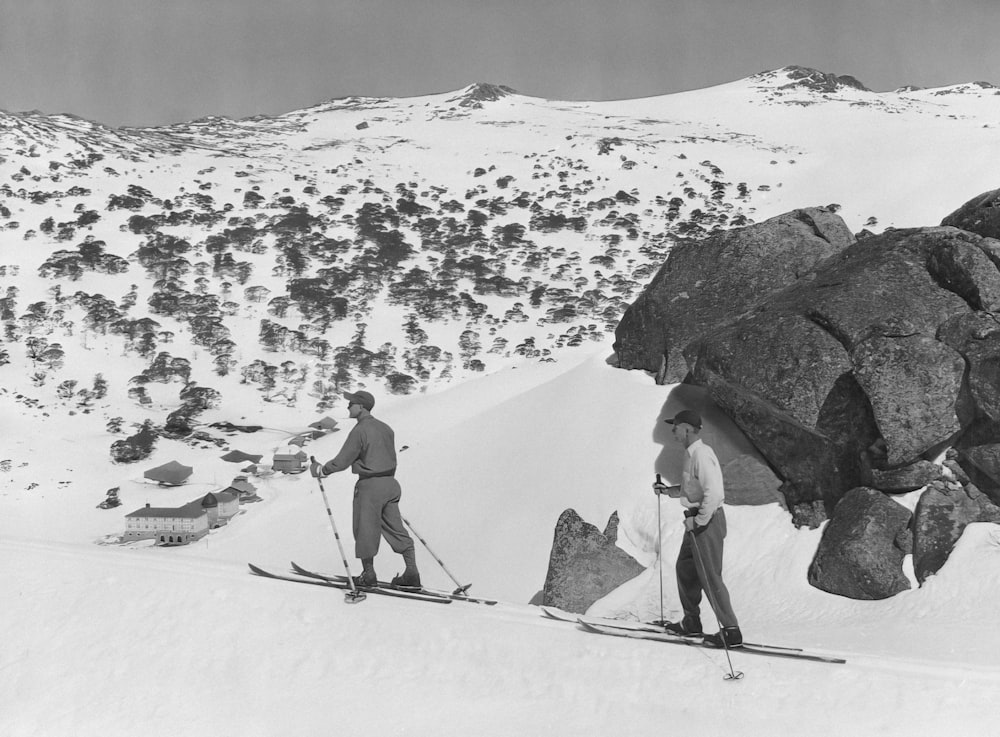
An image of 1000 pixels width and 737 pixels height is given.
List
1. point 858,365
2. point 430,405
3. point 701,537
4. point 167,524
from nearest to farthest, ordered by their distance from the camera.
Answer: point 701,537
point 858,365
point 167,524
point 430,405

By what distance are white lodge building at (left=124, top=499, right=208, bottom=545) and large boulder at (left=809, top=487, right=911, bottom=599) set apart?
2076cm

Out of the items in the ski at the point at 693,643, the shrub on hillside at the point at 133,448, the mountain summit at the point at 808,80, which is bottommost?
the ski at the point at 693,643

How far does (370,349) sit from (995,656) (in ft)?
134

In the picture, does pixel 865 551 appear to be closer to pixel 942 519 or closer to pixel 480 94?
pixel 942 519

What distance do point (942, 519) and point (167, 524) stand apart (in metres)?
24.1

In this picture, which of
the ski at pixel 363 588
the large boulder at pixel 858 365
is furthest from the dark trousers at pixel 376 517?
the large boulder at pixel 858 365

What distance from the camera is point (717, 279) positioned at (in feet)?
58.6

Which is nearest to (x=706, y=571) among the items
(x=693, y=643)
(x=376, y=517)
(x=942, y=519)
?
(x=693, y=643)

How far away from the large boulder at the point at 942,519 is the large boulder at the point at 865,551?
20 centimetres

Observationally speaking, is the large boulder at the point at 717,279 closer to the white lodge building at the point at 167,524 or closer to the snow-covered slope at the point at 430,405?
the snow-covered slope at the point at 430,405

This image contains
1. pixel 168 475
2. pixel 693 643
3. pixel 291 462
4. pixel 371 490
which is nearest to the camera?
pixel 693 643

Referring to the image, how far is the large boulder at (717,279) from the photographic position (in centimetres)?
1733

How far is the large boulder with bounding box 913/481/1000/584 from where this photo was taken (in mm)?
10141

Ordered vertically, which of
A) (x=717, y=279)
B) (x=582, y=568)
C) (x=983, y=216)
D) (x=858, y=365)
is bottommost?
(x=582, y=568)
